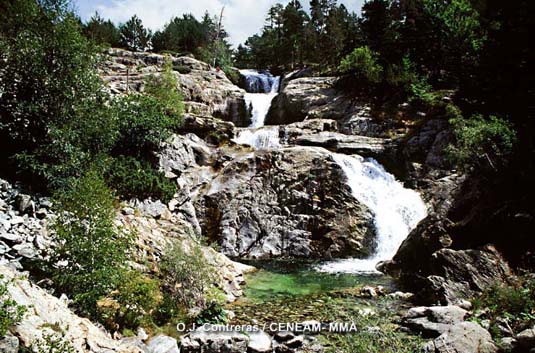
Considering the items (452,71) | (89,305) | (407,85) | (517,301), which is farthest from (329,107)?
(89,305)

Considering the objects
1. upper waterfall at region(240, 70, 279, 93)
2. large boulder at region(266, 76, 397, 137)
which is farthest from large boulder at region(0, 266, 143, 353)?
upper waterfall at region(240, 70, 279, 93)

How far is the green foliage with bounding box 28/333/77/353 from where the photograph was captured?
15.1ft

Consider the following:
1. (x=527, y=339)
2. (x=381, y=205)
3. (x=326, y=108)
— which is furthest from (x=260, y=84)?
(x=527, y=339)

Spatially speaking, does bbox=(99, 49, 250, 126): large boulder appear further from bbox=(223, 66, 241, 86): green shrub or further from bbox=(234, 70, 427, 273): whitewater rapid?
bbox=(234, 70, 427, 273): whitewater rapid

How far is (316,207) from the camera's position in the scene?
17.0 m

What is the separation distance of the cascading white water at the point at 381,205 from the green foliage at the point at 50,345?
1022 centimetres

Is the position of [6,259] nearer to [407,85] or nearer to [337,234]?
[337,234]

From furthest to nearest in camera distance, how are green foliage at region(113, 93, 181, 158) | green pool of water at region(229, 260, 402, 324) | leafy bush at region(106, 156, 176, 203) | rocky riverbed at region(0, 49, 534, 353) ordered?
green foliage at region(113, 93, 181, 158) < leafy bush at region(106, 156, 176, 203) < green pool of water at region(229, 260, 402, 324) < rocky riverbed at region(0, 49, 534, 353)

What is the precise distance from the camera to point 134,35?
139ft

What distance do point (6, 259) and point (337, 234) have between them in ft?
41.1

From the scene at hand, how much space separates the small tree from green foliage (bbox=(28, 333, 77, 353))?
43279 millimetres

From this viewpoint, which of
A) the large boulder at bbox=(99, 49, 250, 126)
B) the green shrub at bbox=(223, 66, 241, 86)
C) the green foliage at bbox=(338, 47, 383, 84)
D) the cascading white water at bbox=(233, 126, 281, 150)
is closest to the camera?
the cascading white water at bbox=(233, 126, 281, 150)

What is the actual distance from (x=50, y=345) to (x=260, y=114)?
87.9 feet

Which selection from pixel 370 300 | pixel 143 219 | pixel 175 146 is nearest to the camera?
pixel 370 300
